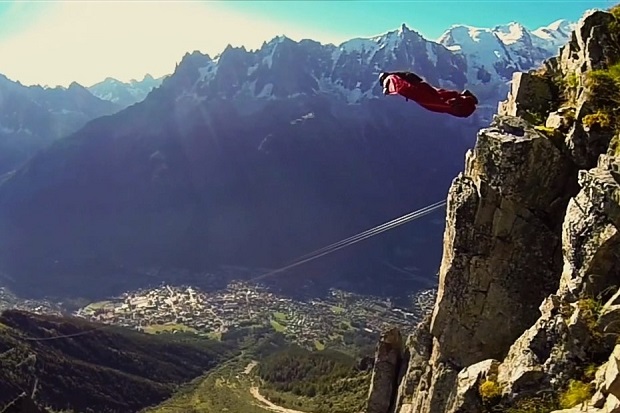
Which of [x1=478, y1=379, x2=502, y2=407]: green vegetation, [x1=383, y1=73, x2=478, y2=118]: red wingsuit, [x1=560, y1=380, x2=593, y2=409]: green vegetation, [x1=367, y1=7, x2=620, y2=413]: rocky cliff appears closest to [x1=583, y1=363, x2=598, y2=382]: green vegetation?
[x1=367, y1=7, x2=620, y2=413]: rocky cliff

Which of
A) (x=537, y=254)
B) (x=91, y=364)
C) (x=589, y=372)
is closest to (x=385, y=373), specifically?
(x=537, y=254)

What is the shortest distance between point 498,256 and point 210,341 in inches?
7137

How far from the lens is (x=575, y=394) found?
389 inches

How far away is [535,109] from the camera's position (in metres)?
19.7

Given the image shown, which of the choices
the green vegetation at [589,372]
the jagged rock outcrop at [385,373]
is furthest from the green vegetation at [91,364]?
the green vegetation at [589,372]

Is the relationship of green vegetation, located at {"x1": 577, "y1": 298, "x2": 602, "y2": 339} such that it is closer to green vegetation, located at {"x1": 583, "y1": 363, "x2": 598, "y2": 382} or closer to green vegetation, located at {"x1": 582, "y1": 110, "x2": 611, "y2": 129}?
green vegetation, located at {"x1": 583, "y1": 363, "x2": 598, "y2": 382}

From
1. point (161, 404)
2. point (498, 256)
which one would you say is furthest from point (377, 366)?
point (161, 404)

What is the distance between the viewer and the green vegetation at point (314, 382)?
84.0 meters

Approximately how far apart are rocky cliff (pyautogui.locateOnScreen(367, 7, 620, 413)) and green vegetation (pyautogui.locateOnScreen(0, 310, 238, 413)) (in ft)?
313

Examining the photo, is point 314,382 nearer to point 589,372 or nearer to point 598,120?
point 598,120

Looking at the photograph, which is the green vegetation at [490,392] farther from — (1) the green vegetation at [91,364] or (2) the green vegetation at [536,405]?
(1) the green vegetation at [91,364]

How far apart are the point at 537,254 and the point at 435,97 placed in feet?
17.6

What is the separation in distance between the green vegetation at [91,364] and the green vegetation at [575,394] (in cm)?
10101

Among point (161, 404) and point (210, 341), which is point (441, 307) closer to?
point (161, 404)
